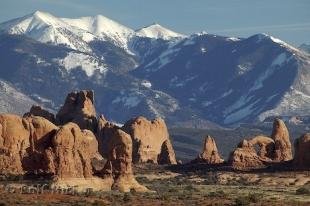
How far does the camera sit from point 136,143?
19825 centimetres

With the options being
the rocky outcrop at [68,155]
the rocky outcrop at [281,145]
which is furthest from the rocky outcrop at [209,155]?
the rocky outcrop at [68,155]

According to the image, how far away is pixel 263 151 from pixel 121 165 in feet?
202

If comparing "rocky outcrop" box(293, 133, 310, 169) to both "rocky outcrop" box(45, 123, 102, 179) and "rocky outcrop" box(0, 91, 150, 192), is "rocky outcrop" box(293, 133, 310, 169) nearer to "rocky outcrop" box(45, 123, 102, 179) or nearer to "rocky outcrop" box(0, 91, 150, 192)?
"rocky outcrop" box(0, 91, 150, 192)

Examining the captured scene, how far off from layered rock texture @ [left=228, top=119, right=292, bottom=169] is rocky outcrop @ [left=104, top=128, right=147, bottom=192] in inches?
1837

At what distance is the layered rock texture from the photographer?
176375mm

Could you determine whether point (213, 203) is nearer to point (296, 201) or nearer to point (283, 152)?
point (296, 201)

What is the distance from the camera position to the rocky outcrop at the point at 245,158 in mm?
175225

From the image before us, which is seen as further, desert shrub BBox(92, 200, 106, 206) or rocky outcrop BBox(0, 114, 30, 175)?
rocky outcrop BBox(0, 114, 30, 175)

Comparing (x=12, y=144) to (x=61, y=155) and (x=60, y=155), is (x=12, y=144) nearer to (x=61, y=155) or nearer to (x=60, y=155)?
(x=60, y=155)

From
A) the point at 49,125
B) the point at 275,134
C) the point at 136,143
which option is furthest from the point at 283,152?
the point at 49,125

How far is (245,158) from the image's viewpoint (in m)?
177

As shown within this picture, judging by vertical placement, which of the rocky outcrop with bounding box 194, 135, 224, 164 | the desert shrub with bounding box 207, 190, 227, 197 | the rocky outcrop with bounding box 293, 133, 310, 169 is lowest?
the desert shrub with bounding box 207, 190, 227, 197

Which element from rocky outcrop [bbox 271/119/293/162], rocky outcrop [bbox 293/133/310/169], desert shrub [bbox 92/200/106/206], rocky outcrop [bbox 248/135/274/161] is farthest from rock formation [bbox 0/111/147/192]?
rocky outcrop [bbox 271/119/293/162]

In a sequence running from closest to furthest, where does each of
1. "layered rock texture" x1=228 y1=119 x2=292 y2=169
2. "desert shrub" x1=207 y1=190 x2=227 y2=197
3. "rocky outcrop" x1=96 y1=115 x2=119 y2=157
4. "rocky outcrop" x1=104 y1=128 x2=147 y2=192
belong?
"desert shrub" x1=207 y1=190 x2=227 y2=197
"rocky outcrop" x1=104 y1=128 x2=147 y2=192
"layered rock texture" x1=228 y1=119 x2=292 y2=169
"rocky outcrop" x1=96 y1=115 x2=119 y2=157
